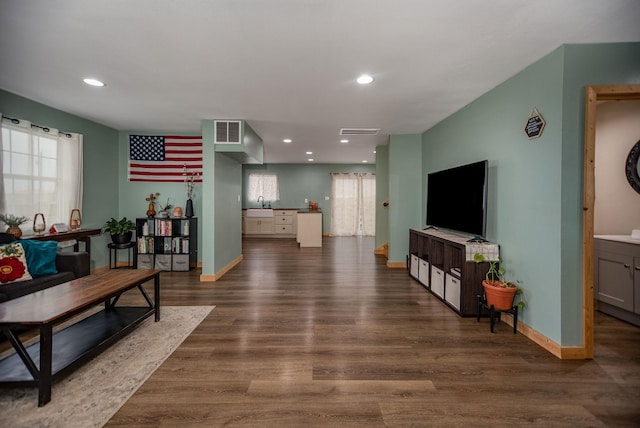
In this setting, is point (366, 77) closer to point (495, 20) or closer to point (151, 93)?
point (495, 20)

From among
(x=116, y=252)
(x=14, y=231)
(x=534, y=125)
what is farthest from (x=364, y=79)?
(x=116, y=252)

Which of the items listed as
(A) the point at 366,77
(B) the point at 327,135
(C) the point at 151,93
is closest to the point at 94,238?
(C) the point at 151,93

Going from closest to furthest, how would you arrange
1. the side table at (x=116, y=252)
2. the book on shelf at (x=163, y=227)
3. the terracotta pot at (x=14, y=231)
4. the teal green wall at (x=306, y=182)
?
the terracotta pot at (x=14, y=231) → the side table at (x=116, y=252) → the book on shelf at (x=163, y=227) → the teal green wall at (x=306, y=182)

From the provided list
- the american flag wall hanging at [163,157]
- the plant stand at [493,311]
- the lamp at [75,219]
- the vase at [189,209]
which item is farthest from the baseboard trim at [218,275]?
the plant stand at [493,311]

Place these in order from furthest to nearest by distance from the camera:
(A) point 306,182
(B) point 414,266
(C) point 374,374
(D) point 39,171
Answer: (A) point 306,182 < (B) point 414,266 < (D) point 39,171 < (C) point 374,374

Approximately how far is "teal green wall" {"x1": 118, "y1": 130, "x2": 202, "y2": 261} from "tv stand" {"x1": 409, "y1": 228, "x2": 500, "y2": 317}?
4.15 metres

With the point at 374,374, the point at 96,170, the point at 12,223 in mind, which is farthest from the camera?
the point at 96,170

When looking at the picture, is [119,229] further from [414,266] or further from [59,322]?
[414,266]

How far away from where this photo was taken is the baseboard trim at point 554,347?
7.54 feet

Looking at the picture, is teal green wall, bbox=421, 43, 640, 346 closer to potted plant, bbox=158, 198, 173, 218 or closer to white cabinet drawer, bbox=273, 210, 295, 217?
potted plant, bbox=158, 198, 173, 218

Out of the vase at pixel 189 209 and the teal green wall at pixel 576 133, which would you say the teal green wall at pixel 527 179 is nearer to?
the teal green wall at pixel 576 133

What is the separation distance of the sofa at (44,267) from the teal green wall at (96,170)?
5.10 ft

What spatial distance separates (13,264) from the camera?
2.86m

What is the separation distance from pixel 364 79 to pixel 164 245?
4512 millimetres
